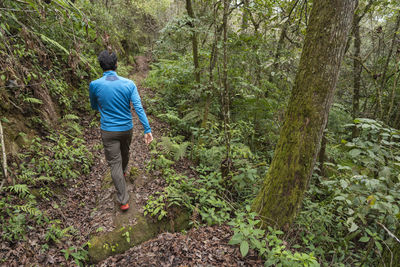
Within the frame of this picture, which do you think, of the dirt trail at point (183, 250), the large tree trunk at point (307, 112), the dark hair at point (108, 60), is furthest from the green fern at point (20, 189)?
the large tree trunk at point (307, 112)

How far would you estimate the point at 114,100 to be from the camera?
11.9 ft

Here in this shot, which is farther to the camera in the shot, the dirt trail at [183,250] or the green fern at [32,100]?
the green fern at [32,100]

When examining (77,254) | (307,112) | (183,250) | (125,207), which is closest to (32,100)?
(125,207)

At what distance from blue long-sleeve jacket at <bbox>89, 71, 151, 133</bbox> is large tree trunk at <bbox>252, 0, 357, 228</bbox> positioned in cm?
235

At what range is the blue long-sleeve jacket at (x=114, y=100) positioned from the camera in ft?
11.7

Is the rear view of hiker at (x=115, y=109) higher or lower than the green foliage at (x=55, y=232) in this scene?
higher

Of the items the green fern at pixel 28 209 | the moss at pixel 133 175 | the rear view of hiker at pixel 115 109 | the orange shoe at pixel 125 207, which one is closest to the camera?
the green fern at pixel 28 209

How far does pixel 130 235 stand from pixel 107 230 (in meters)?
0.43

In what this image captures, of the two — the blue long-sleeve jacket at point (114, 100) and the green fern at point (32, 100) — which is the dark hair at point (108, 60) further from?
the green fern at point (32, 100)

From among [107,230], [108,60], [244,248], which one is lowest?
[107,230]

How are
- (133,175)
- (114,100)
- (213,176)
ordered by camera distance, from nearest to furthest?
1. (114,100)
2. (213,176)
3. (133,175)

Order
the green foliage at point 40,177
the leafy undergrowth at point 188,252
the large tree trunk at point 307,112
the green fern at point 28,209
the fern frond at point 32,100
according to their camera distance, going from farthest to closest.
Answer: the fern frond at point 32,100, the green fern at point 28,209, the green foliage at point 40,177, the leafy undergrowth at point 188,252, the large tree trunk at point 307,112

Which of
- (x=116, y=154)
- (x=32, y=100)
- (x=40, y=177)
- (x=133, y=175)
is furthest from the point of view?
(x=32, y=100)

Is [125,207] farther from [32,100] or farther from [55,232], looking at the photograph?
[32,100]
